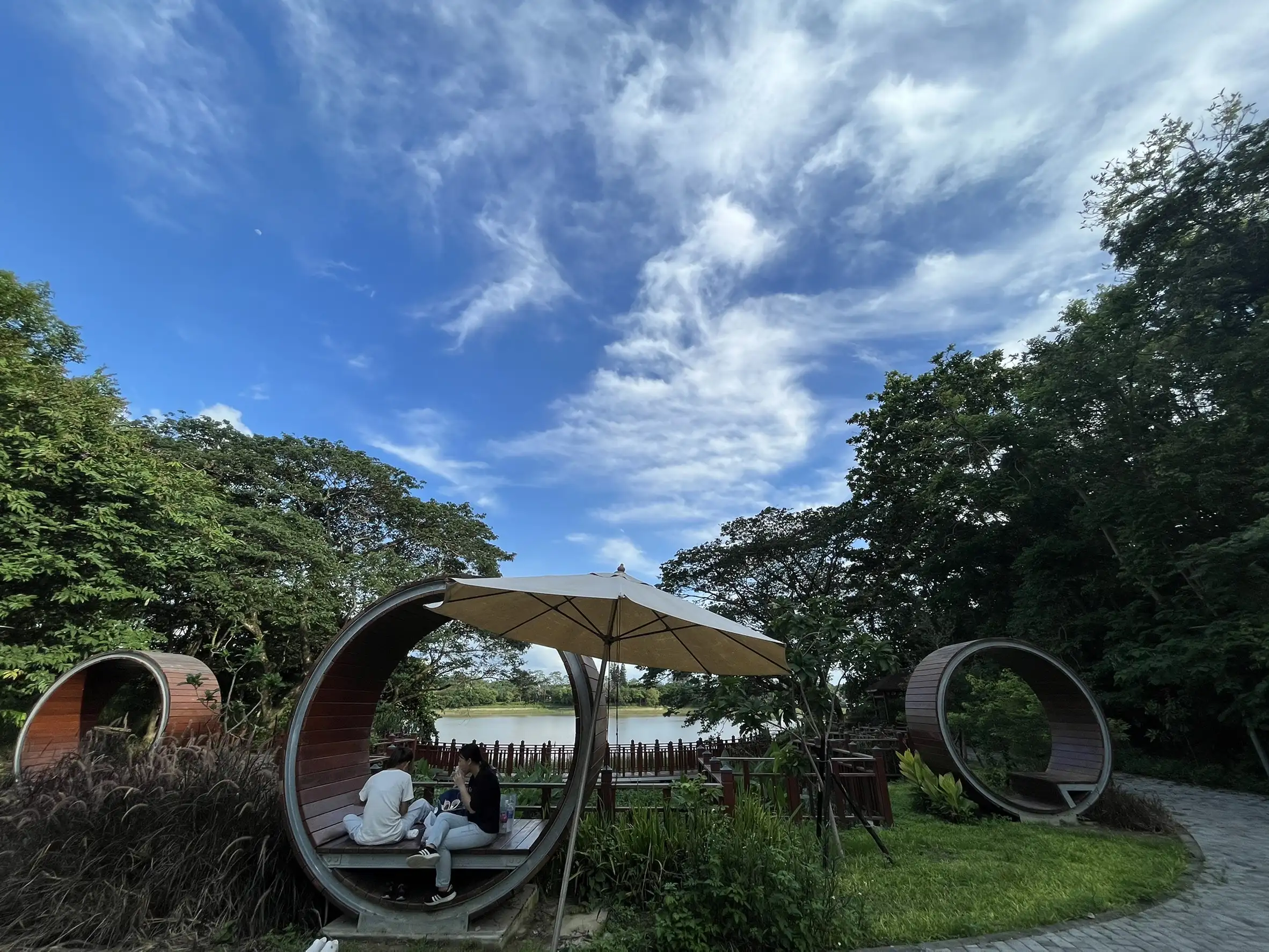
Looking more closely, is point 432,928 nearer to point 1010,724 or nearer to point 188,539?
point 1010,724

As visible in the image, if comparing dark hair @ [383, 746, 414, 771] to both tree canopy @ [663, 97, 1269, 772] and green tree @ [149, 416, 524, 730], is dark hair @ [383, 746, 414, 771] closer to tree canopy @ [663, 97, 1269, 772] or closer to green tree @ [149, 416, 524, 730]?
tree canopy @ [663, 97, 1269, 772]

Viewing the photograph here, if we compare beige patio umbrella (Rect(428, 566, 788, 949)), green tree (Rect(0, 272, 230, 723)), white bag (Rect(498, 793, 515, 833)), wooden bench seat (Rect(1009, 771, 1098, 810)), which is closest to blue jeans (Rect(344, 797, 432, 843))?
white bag (Rect(498, 793, 515, 833))

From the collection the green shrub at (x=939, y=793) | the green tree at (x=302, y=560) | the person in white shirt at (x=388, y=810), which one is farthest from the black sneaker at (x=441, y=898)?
the green tree at (x=302, y=560)

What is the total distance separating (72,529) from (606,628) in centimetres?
1270

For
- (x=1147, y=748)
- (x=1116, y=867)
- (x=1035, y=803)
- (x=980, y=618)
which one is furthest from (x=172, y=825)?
(x=980, y=618)

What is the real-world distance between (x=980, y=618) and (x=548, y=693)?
13.2 m

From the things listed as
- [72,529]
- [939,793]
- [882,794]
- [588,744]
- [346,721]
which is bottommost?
[939,793]

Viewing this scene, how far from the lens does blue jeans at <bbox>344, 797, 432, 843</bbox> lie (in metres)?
4.36

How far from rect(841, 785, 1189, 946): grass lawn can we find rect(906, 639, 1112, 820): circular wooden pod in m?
0.57

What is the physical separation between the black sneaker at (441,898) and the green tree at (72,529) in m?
10.5

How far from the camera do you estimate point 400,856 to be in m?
4.20

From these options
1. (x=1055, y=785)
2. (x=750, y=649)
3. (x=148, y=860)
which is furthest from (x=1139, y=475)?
(x=148, y=860)

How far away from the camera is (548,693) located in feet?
61.2

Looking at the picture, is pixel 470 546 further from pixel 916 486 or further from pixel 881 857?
pixel 881 857
